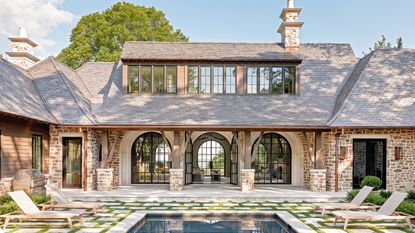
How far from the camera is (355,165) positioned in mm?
15414

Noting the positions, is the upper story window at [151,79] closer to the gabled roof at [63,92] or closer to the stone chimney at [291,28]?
the gabled roof at [63,92]

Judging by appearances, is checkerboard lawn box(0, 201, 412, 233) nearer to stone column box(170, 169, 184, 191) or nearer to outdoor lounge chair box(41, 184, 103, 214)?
outdoor lounge chair box(41, 184, 103, 214)

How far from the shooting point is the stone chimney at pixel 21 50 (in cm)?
1769

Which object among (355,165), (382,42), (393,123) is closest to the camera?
(393,123)

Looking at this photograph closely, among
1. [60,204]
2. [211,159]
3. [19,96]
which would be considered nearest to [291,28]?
[211,159]

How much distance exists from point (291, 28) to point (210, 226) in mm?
11957

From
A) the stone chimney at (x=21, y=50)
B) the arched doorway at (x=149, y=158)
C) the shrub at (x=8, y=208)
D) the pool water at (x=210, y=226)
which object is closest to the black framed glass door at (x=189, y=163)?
the arched doorway at (x=149, y=158)

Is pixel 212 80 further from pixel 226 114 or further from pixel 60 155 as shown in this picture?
pixel 60 155

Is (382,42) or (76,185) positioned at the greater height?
(382,42)

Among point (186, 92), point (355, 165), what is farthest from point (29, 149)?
point (355, 165)

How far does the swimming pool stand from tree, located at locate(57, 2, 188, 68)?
1973 centimetres

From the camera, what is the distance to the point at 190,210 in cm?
1129

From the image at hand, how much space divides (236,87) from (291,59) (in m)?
2.62

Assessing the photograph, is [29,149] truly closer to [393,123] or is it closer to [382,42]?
[393,123]
